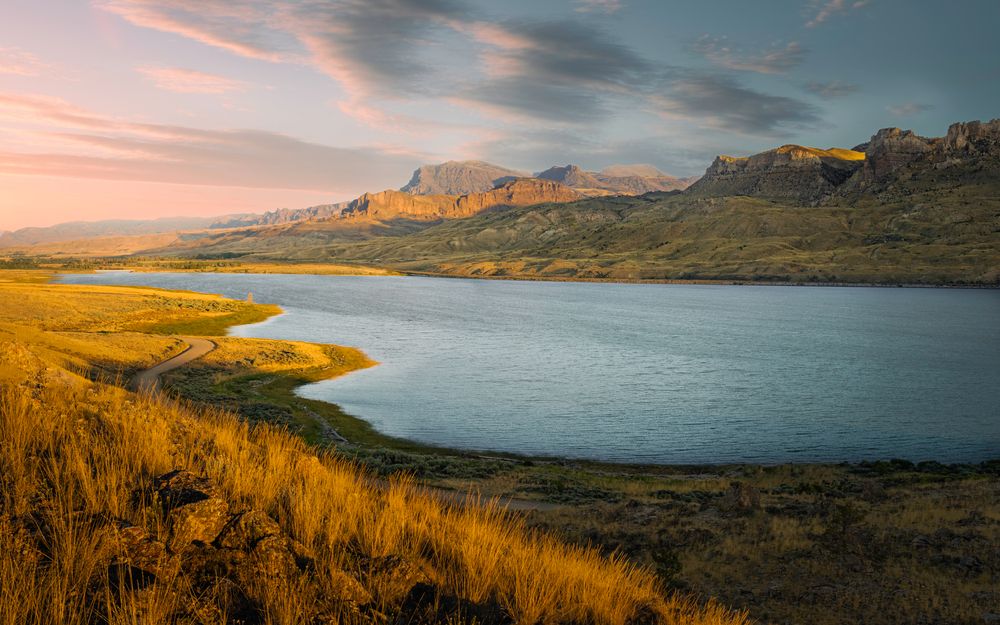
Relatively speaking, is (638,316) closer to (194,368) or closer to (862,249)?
(194,368)

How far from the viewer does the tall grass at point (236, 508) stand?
15.7 ft

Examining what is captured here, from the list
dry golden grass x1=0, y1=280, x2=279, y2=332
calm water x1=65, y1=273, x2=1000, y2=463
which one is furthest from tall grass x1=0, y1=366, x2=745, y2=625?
dry golden grass x1=0, y1=280, x2=279, y2=332

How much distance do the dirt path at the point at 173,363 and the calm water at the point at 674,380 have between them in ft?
32.3

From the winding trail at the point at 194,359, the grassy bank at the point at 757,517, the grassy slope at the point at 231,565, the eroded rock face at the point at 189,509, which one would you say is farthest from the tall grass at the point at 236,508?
the winding trail at the point at 194,359

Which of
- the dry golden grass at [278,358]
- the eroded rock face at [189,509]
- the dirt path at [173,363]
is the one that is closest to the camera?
the eroded rock face at [189,509]

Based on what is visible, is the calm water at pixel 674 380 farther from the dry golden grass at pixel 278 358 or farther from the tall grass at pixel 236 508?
the tall grass at pixel 236 508

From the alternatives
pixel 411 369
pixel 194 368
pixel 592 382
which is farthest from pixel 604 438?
pixel 194 368

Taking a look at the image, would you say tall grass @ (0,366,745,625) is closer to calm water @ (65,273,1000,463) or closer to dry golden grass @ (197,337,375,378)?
Result: calm water @ (65,273,1000,463)

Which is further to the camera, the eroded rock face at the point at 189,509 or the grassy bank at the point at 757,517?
the grassy bank at the point at 757,517

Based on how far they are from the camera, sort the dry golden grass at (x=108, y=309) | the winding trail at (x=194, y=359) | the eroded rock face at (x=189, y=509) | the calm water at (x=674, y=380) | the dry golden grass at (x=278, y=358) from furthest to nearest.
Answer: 1. the dry golden grass at (x=108, y=309)
2. the dry golden grass at (x=278, y=358)
3. the calm water at (x=674, y=380)
4. the winding trail at (x=194, y=359)
5. the eroded rock face at (x=189, y=509)

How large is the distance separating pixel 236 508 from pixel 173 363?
43.8 m

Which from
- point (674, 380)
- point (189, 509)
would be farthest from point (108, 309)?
point (189, 509)

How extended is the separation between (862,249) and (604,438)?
646 ft

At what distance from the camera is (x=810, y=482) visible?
84.0 feet
